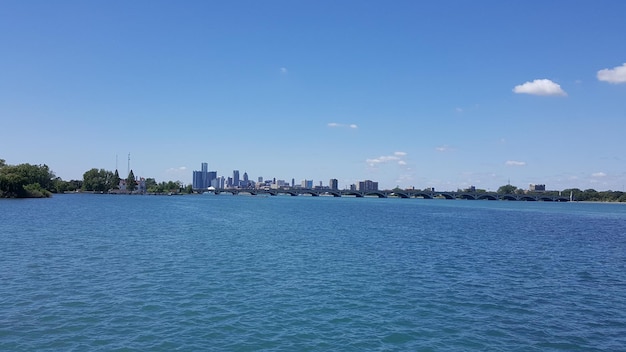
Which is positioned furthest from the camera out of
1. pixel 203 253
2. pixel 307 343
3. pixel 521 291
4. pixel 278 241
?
pixel 278 241

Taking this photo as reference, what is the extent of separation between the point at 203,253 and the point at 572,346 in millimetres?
32581

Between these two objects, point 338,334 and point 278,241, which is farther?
point 278,241

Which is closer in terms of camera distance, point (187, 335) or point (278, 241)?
point (187, 335)

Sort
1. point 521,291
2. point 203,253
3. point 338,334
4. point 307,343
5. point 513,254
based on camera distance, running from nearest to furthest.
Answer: point 307,343, point 338,334, point 521,291, point 203,253, point 513,254

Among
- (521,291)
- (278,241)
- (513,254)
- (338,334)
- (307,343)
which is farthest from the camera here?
(278,241)

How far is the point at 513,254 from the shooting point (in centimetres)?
4984

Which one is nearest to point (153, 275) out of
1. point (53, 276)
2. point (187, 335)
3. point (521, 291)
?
point (53, 276)

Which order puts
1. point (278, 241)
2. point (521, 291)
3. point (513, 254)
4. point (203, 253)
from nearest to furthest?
1. point (521, 291)
2. point (203, 253)
3. point (513, 254)
4. point (278, 241)

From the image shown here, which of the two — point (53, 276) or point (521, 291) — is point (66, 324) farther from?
point (521, 291)

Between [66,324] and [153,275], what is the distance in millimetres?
11440

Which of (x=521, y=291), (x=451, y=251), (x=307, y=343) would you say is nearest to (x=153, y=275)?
(x=307, y=343)

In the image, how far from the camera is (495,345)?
19906 millimetres

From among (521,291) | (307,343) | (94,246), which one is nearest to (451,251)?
(521,291)

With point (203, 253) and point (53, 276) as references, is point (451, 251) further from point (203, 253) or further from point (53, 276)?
point (53, 276)
